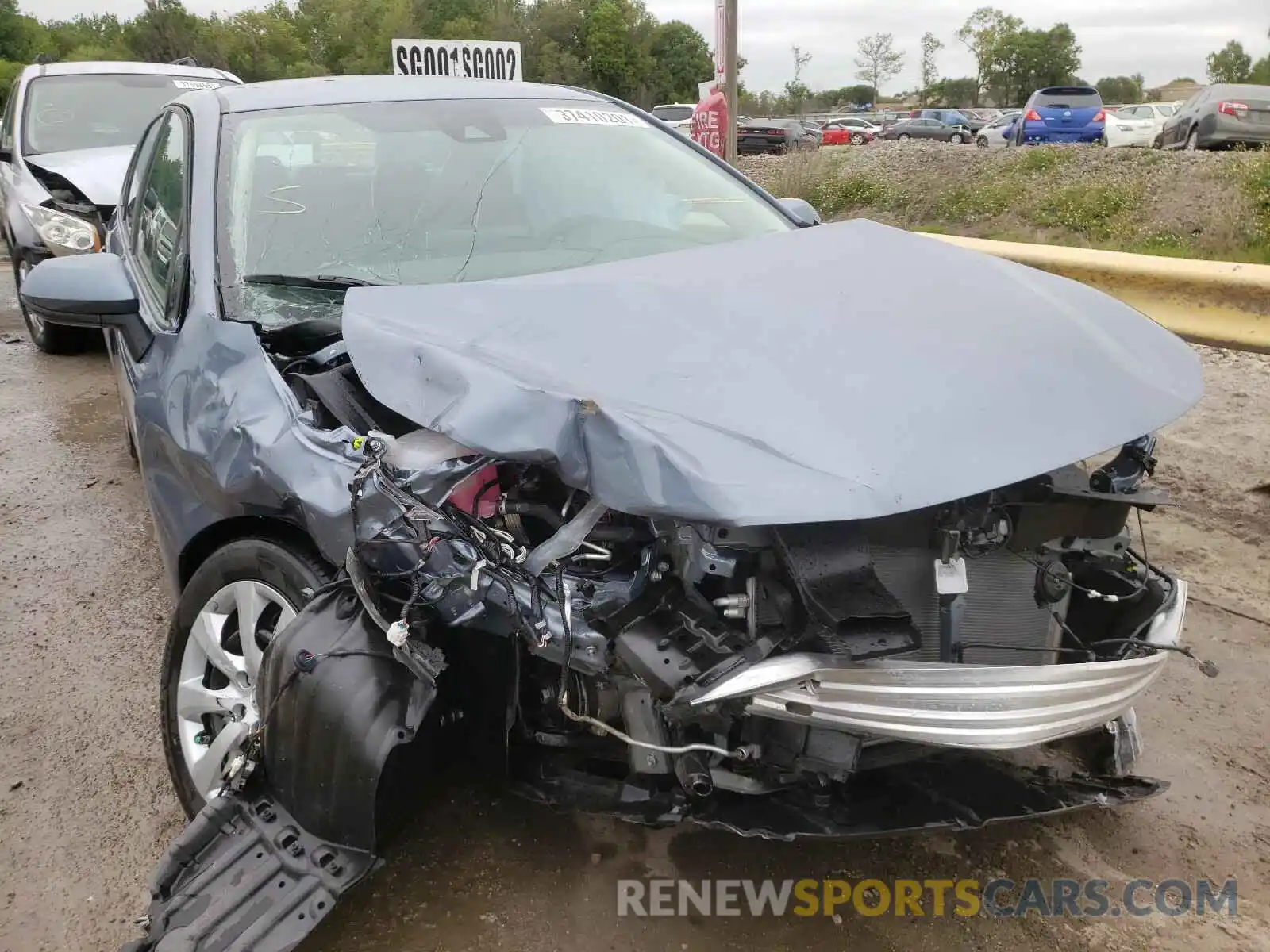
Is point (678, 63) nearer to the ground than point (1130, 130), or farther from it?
farther from it

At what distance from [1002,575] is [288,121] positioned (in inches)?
97.5

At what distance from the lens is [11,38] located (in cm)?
5134

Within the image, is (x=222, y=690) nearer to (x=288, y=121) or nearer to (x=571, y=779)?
(x=571, y=779)

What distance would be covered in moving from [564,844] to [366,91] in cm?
249

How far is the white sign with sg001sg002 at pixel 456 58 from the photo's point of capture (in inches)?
311

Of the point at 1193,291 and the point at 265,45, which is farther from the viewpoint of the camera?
the point at 265,45

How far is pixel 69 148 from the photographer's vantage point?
23.8 feet

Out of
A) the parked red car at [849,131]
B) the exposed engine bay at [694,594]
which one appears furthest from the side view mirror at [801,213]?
the parked red car at [849,131]

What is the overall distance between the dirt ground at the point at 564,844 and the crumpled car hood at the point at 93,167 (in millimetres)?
3833

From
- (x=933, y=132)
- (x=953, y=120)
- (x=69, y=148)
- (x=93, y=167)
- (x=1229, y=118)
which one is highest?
(x=953, y=120)

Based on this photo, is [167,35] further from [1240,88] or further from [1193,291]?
[1193,291]

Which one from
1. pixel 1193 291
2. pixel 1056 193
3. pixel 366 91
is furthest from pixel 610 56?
pixel 366 91

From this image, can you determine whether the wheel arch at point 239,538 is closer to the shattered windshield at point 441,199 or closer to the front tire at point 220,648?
the front tire at point 220,648

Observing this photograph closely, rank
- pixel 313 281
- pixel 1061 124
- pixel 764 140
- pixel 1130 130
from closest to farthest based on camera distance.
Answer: pixel 313 281 < pixel 1061 124 < pixel 1130 130 < pixel 764 140
